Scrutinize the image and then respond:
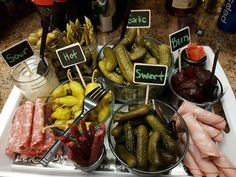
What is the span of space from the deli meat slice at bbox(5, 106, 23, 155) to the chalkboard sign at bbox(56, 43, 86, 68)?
218 mm

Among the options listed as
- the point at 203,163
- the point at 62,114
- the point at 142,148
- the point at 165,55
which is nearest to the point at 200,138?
the point at 203,163

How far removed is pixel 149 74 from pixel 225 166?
0.32 m

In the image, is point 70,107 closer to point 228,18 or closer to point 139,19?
point 139,19

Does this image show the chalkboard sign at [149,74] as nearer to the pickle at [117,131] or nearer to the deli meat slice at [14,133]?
the pickle at [117,131]

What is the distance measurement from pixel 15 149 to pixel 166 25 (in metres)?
0.93

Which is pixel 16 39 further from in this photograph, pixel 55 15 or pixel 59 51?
pixel 59 51

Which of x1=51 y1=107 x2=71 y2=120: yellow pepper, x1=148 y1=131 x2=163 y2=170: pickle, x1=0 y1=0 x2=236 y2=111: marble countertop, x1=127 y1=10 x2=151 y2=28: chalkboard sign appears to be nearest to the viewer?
x1=148 y1=131 x2=163 y2=170: pickle

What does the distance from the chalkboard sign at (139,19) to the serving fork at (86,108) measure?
0.27 meters

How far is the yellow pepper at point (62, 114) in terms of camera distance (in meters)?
0.73

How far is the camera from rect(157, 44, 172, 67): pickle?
821 millimetres

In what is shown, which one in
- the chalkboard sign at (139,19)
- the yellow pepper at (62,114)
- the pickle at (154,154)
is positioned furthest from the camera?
the chalkboard sign at (139,19)

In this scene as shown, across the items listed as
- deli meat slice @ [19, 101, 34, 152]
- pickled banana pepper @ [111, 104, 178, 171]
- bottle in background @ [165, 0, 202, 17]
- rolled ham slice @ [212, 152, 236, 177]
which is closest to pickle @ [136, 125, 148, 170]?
pickled banana pepper @ [111, 104, 178, 171]

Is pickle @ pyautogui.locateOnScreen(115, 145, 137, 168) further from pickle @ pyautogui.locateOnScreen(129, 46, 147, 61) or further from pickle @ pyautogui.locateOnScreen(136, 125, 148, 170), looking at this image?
pickle @ pyautogui.locateOnScreen(129, 46, 147, 61)

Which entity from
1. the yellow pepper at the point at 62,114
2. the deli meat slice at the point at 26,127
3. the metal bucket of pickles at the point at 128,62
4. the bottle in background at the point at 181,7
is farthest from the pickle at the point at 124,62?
the bottle in background at the point at 181,7
